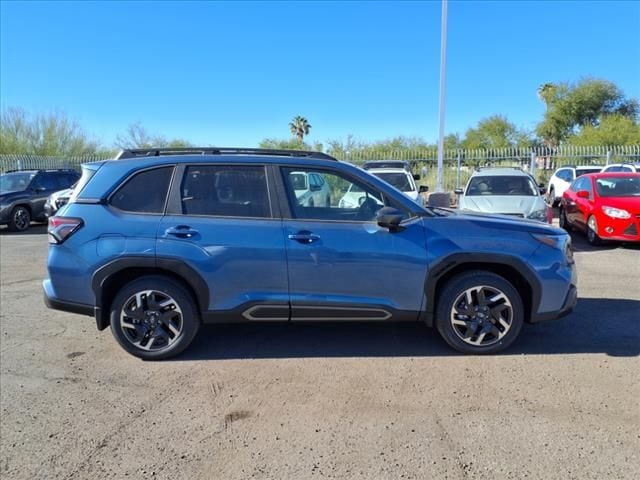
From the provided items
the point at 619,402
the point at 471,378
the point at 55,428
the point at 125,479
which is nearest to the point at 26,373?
the point at 55,428

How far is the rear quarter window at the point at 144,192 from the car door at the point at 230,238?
0.10 meters

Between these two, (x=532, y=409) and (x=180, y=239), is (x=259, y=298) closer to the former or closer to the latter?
(x=180, y=239)

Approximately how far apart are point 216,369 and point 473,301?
2.27 meters

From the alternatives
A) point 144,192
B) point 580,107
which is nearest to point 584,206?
point 144,192

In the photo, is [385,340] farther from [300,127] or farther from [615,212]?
[300,127]

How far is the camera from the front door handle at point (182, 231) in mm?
3914

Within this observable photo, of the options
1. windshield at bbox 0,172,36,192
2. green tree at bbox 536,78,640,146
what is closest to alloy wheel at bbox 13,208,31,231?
windshield at bbox 0,172,36,192

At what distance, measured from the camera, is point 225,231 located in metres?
3.91

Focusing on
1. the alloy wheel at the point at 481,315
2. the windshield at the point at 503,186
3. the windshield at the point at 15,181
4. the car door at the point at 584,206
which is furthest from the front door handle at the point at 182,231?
the windshield at the point at 15,181

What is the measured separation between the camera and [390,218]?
3.82 meters

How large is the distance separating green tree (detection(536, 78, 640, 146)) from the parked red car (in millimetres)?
34263

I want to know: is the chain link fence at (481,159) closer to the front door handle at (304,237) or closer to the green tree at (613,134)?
the green tree at (613,134)

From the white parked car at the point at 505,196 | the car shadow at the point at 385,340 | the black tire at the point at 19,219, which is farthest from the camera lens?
the black tire at the point at 19,219

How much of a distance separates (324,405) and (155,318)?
171 centimetres
